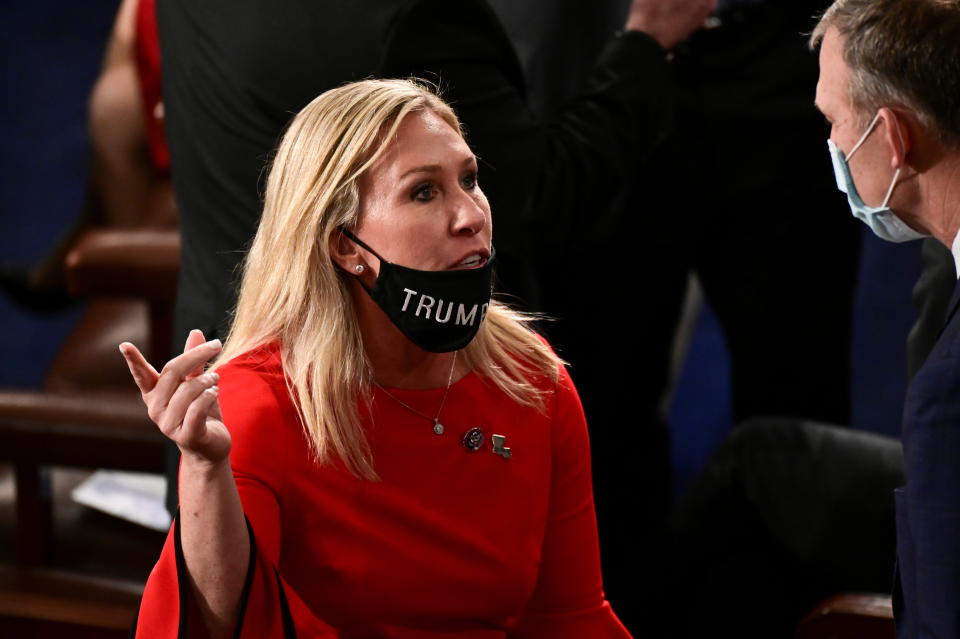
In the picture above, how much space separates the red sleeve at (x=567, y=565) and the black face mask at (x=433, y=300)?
0.23 meters

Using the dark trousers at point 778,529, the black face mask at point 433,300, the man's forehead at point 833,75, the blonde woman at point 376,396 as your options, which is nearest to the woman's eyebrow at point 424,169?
the blonde woman at point 376,396

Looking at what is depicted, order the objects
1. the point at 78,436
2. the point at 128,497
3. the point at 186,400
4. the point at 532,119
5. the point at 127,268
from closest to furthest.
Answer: the point at 186,400 → the point at 532,119 → the point at 78,436 → the point at 127,268 → the point at 128,497

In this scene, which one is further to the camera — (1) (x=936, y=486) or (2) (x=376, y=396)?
(2) (x=376, y=396)

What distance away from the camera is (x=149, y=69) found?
330cm

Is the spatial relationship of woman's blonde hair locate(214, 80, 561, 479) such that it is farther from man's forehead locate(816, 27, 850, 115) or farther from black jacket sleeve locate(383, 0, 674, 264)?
man's forehead locate(816, 27, 850, 115)

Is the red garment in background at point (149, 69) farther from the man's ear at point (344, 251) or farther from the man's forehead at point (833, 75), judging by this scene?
the man's forehead at point (833, 75)

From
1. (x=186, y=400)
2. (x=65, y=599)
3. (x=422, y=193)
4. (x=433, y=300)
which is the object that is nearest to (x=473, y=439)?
(x=433, y=300)

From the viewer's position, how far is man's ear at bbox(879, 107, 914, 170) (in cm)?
158

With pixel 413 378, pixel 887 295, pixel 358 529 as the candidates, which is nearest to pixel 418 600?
pixel 358 529

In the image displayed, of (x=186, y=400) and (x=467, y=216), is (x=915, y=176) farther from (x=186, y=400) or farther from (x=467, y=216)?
(x=186, y=400)

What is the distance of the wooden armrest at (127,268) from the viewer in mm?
2391

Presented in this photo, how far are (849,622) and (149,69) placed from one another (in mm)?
2265

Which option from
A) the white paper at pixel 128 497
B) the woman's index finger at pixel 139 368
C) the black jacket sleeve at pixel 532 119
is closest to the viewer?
the woman's index finger at pixel 139 368

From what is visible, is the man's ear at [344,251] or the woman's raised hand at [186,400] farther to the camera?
the man's ear at [344,251]
